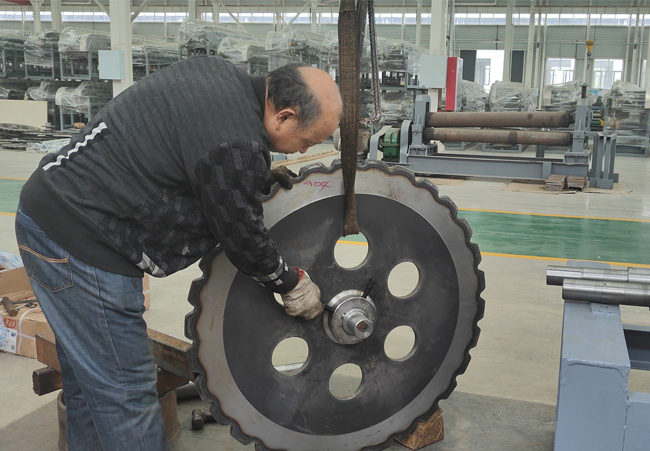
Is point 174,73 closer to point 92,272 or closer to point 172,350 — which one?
point 92,272

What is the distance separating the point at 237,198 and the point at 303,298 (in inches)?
18.0

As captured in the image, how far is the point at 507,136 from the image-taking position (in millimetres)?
8039

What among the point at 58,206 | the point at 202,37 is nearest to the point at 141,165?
the point at 58,206

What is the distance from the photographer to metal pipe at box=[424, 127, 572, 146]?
795 cm

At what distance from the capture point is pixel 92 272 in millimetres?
1514

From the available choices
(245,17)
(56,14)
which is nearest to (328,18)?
(245,17)

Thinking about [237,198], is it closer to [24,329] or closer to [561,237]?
[24,329]

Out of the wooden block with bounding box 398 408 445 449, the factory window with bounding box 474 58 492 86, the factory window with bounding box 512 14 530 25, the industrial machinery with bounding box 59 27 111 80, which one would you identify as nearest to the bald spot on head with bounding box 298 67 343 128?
the wooden block with bounding box 398 408 445 449

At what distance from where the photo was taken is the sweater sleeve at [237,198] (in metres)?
1.43

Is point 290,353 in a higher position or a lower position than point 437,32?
lower

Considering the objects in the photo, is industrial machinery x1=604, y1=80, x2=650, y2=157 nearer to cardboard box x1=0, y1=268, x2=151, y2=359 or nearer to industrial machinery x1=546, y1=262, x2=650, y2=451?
cardboard box x1=0, y1=268, x2=151, y2=359

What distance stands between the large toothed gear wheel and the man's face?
26 cm

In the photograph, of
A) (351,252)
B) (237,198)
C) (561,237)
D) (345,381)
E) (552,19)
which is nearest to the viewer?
(237,198)

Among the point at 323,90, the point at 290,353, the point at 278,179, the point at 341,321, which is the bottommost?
the point at 290,353
